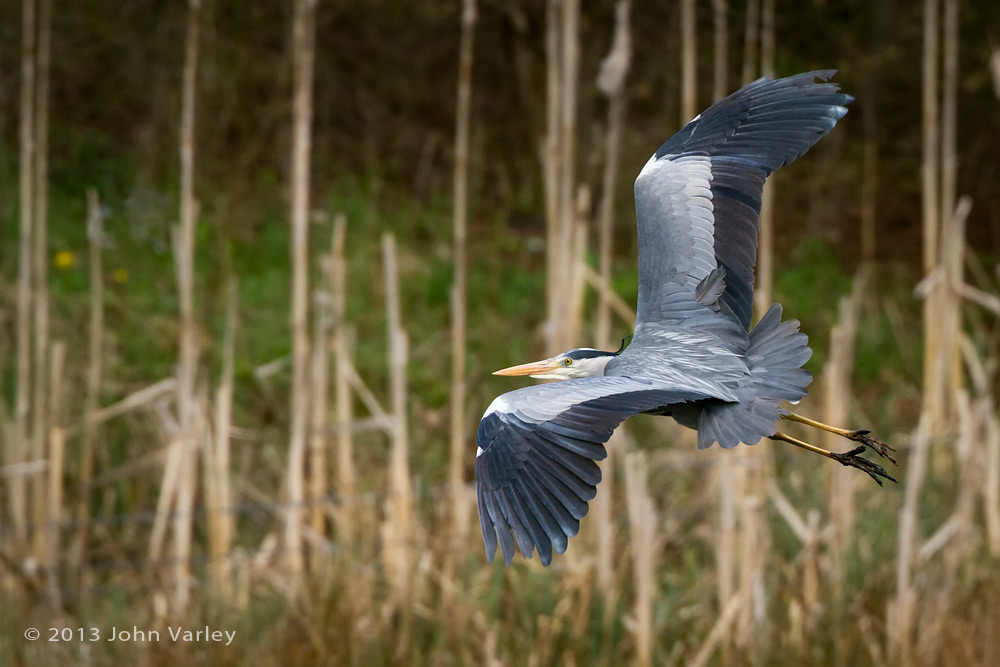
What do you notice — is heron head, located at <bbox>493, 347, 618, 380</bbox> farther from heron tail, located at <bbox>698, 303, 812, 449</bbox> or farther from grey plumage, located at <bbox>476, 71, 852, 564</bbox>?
heron tail, located at <bbox>698, 303, 812, 449</bbox>

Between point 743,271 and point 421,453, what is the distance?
3220 millimetres

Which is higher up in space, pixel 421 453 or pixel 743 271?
pixel 743 271

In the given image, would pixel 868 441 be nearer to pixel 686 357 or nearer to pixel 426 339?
pixel 686 357

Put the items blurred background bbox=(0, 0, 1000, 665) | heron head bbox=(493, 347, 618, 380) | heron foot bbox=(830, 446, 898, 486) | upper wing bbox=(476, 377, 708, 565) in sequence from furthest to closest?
blurred background bbox=(0, 0, 1000, 665) < heron head bbox=(493, 347, 618, 380) < heron foot bbox=(830, 446, 898, 486) < upper wing bbox=(476, 377, 708, 565)

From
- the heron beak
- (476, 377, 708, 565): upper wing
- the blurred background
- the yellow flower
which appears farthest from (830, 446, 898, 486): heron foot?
the yellow flower

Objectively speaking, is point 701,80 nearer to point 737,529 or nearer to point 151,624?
point 737,529

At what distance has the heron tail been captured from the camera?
1395mm

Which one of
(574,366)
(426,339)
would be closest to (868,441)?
(574,366)

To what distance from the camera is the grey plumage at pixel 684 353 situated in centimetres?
139

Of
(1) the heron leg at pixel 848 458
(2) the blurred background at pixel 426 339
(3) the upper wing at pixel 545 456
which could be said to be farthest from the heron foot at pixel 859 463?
(2) the blurred background at pixel 426 339

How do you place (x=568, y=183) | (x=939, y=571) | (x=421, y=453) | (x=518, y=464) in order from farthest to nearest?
(x=421, y=453)
(x=939, y=571)
(x=568, y=183)
(x=518, y=464)

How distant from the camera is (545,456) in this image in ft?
4.71

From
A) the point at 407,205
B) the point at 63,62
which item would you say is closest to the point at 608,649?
the point at 407,205

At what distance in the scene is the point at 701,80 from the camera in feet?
30.7
